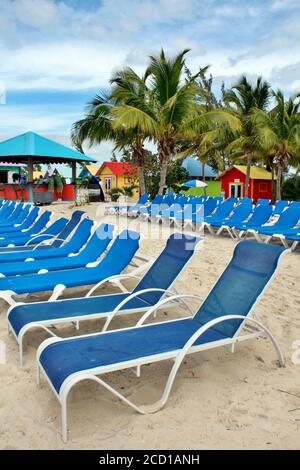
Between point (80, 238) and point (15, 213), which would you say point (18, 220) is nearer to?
point (15, 213)

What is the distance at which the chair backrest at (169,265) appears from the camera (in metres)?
4.02

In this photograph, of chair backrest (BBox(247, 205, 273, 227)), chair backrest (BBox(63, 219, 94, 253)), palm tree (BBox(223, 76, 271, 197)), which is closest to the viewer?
chair backrest (BBox(63, 219, 94, 253))

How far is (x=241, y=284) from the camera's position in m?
3.44

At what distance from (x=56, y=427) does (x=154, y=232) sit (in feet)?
28.6

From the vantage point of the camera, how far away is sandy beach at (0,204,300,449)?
238cm

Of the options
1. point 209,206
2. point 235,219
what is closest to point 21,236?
point 235,219

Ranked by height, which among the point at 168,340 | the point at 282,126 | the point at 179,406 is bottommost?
the point at 179,406

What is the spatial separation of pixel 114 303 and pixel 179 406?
1306mm

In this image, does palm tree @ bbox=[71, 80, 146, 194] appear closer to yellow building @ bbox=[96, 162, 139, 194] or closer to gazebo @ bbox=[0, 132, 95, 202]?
gazebo @ bbox=[0, 132, 95, 202]

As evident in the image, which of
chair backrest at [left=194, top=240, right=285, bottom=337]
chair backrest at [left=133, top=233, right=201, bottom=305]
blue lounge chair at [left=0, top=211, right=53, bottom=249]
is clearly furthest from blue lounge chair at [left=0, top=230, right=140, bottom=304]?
blue lounge chair at [left=0, top=211, right=53, bottom=249]

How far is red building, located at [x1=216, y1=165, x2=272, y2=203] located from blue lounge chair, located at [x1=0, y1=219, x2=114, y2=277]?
2308 centimetres

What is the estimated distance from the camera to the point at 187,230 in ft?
38.4
